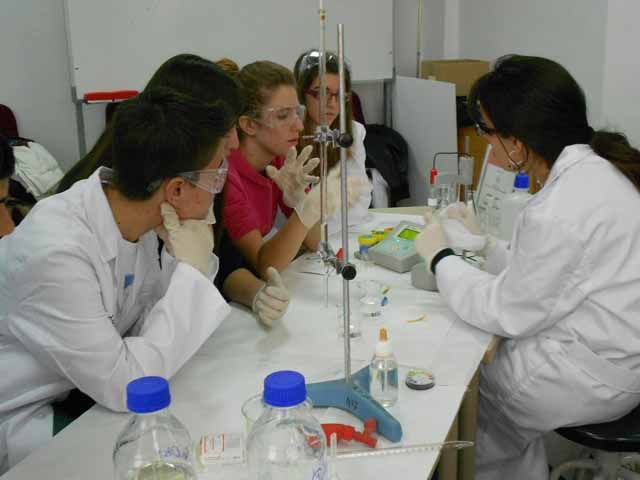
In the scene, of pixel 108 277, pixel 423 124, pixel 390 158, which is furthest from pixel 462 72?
pixel 108 277

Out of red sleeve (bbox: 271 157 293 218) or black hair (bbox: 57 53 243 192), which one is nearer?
black hair (bbox: 57 53 243 192)

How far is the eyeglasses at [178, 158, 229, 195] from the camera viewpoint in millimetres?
1283

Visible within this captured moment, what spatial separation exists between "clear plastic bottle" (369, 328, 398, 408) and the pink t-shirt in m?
0.84

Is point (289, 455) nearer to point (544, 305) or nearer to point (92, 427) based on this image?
point (92, 427)

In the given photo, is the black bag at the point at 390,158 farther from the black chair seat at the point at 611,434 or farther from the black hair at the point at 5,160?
the black chair seat at the point at 611,434

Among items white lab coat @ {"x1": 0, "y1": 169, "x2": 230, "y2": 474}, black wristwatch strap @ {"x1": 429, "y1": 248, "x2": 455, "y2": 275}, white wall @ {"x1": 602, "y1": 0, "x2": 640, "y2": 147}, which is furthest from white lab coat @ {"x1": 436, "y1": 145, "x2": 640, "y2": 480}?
white wall @ {"x1": 602, "y1": 0, "x2": 640, "y2": 147}

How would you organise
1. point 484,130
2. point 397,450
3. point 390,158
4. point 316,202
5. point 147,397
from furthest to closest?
point 390,158
point 316,202
point 484,130
point 397,450
point 147,397

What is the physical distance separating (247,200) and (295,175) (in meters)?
0.16

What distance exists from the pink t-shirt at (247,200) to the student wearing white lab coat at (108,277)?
0.53 meters

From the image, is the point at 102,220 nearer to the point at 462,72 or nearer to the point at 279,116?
the point at 279,116

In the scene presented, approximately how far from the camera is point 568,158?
146cm

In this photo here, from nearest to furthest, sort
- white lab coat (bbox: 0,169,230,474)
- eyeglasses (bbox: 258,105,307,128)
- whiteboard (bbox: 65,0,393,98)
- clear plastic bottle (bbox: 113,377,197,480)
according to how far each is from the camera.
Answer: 1. clear plastic bottle (bbox: 113,377,197,480)
2. white lab coat (bbox: 0,169,230,474)
3. eyeglasses (bbox: 258,105,307,128)
4. whiteboard (bbox: 65,0,393,98)

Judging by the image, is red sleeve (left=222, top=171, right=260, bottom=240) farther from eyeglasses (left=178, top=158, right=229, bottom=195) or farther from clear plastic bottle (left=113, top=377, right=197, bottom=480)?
clear plastic bottle (left=113, top=377, right=197, bottom=480)

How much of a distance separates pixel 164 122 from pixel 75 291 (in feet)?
1.12
